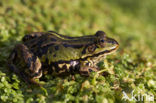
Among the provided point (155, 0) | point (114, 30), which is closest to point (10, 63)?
point (114, 30)

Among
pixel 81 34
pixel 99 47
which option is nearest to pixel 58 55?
pixel 99 47

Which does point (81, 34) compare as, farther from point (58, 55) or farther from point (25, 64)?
point (25, 64)

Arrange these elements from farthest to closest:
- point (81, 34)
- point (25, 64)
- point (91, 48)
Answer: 1. point (81, 34)
2. point (91, 48)
3. point (25, 64)

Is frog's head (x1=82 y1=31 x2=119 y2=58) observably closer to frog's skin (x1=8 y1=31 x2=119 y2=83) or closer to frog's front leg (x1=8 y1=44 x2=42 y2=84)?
frog's skin (x1=8 y1=31 x2=119 y2=83)

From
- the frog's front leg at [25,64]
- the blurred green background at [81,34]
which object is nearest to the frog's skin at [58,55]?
the frog's front leg at [25,64]

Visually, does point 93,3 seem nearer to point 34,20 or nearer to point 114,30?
point 114,30

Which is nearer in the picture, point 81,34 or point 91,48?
point 91,48

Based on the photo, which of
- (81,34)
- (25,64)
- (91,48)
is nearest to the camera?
(25,64)
